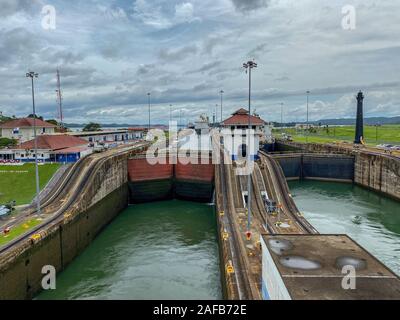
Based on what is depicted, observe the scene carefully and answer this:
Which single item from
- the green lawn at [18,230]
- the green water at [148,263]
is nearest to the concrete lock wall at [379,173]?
the green water at [148,263]

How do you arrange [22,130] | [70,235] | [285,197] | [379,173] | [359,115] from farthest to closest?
1. [359,115]
2. [22,130]
3. [379,173]
4. [285,197]
5. [70,235]

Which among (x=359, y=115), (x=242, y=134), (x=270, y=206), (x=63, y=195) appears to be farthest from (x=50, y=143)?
(x=359, y=115)

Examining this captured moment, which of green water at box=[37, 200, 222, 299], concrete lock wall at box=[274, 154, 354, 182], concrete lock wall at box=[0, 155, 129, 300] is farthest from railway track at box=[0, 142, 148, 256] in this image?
concrete lock wall at box=[274, 154, 354, 182]

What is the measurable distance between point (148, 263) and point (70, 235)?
10136 millimetres

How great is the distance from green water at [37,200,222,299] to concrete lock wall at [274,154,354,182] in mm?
37989

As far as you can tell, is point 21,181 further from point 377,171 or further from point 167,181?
point 377,171

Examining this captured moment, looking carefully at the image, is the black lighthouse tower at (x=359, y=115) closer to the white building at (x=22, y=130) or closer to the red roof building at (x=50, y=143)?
the red roof building at (x=50, y=143)

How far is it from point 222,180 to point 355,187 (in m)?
40.5

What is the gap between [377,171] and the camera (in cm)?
6869

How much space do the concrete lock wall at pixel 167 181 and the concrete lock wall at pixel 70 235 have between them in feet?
9.23

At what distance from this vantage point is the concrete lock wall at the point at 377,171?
62.3 meters

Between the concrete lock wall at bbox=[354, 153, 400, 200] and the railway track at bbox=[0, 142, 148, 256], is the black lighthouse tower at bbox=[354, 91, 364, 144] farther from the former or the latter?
the railway track at bbox=[0, 142, 148, 256]

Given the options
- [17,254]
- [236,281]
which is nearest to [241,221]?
[236,281]

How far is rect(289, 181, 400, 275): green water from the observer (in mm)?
39719
